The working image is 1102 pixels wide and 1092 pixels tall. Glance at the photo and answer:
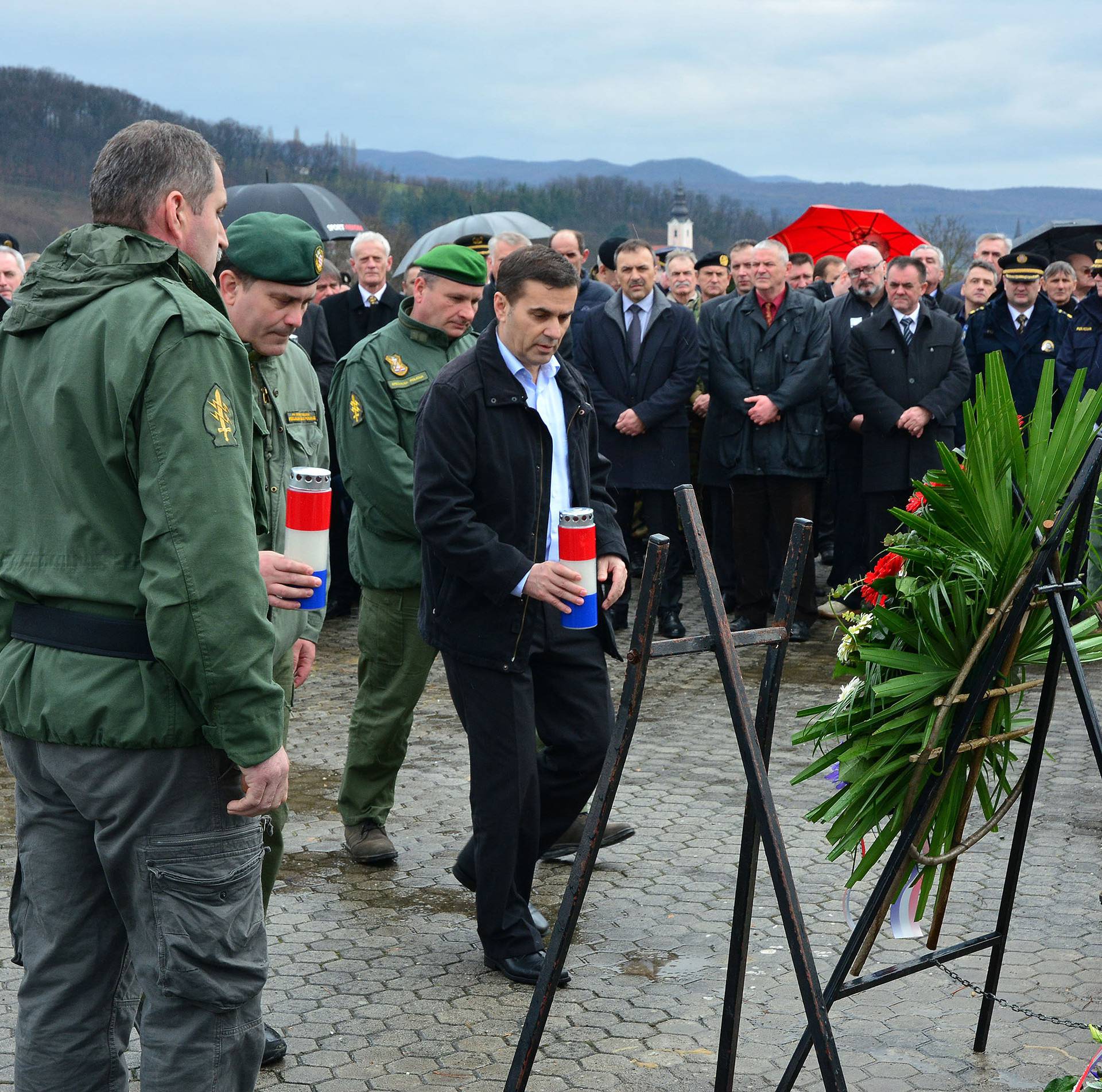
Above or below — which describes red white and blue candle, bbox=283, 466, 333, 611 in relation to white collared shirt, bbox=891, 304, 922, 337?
below

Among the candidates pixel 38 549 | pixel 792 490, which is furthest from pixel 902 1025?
pixel 792 490

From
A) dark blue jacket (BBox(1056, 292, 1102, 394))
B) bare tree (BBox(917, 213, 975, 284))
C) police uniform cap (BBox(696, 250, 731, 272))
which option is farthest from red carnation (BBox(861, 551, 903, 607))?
bare tree (BBox(917, 213, 975, 284))

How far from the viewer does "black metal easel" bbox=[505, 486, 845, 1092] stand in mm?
2904

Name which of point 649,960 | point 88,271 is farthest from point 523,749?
point 88,271

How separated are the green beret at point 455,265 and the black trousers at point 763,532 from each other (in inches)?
179

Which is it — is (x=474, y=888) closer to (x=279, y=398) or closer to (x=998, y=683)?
(x=279, y=398)

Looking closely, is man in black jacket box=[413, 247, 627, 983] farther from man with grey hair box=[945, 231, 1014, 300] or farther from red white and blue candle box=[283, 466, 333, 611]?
man with grey hair box=[945, 231, 1014, 300]

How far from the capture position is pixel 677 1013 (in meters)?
4.20

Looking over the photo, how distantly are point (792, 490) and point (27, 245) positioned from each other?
26285mm

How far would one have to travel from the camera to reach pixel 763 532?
977 cm

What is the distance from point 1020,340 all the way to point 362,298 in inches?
188

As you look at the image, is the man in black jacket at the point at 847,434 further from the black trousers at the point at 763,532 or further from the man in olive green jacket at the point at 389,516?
the man in olive green jacket at the point at 389,516

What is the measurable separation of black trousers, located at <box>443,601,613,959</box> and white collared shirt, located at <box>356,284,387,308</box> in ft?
20.1

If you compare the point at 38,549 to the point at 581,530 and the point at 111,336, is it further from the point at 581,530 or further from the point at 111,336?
the point at 581,530
